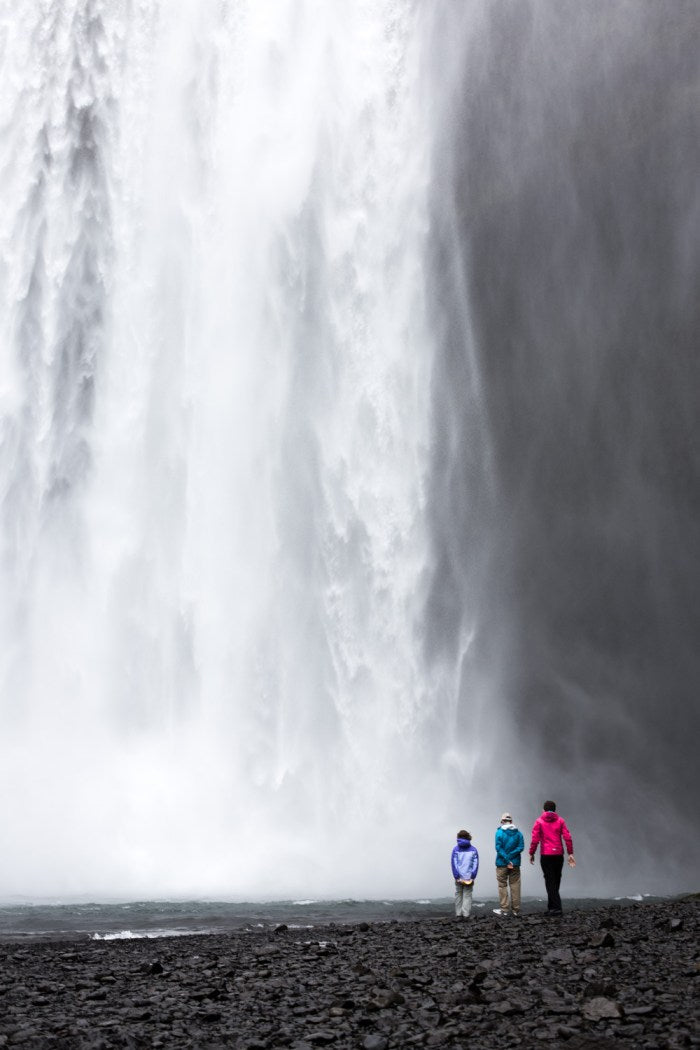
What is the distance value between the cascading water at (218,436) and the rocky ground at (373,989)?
36.8 ft

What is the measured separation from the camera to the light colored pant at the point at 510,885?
16.5 metres

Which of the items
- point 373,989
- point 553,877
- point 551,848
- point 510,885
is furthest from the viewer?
point 510,885

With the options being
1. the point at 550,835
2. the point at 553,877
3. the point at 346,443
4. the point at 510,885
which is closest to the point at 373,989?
the point at 550,835

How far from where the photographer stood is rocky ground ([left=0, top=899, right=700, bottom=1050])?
350 inches

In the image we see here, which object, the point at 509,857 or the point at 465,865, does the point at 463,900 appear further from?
the point at 509,857

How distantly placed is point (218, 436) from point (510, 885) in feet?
61.3

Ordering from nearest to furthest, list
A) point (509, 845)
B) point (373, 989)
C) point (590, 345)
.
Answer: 1. point (373, 989)
2. point (509, 845)
3. point (590, 345)

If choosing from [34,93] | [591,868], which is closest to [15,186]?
[34,93]

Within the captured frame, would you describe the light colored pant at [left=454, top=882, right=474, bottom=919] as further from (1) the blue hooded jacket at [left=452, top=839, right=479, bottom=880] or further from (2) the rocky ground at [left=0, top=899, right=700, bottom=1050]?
(2) the rocky ground at [left=0, top=899, right=700, bottom=1050]

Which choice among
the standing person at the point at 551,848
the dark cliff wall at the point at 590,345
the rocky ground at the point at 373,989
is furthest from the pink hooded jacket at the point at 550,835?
the dark cliff wall at the point at 590,345

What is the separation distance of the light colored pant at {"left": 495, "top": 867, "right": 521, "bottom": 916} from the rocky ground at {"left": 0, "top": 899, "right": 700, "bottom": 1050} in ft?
5.70

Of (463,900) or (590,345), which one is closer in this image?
(463,900)

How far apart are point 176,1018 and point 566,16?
3788cm

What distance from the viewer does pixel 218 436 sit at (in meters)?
32.3
